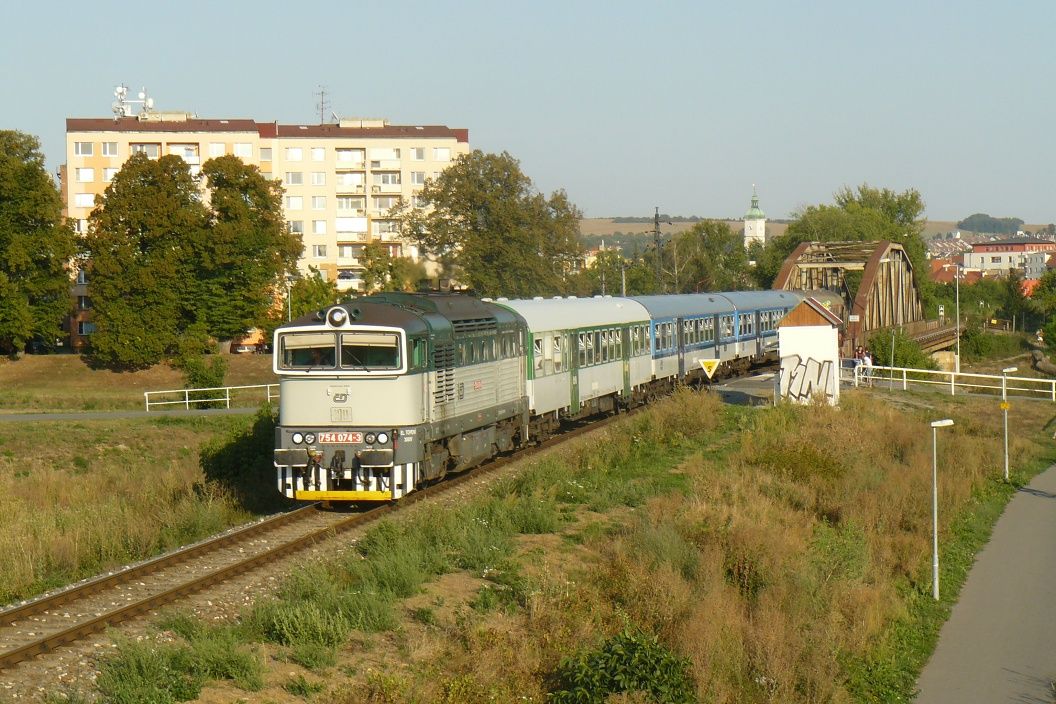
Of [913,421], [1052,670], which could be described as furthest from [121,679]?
[913,421]

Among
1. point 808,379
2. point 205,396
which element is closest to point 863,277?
point 808,379

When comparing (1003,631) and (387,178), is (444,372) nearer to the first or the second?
(1003,631)

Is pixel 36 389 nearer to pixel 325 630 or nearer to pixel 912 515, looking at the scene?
pixel 912 515

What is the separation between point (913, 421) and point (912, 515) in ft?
35.6

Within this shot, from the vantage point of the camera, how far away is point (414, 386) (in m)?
19.5

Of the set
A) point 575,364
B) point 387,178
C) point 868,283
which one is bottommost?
point 575,364

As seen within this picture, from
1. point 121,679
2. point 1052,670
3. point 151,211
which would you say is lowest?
point 1052,670

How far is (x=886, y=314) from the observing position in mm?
73000

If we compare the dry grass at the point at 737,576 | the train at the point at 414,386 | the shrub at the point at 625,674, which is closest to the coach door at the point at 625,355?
the train at the point at 414,386

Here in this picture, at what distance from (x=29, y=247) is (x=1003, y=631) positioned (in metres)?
53.9

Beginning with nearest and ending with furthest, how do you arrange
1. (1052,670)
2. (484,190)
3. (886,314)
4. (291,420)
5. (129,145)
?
(1052,670), (291,420), (484,190), (886,314), (129,145)

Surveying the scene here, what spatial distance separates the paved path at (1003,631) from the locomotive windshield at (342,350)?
9.09 metres

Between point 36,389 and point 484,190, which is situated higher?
point 484,190

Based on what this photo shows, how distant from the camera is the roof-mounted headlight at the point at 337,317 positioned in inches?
762
